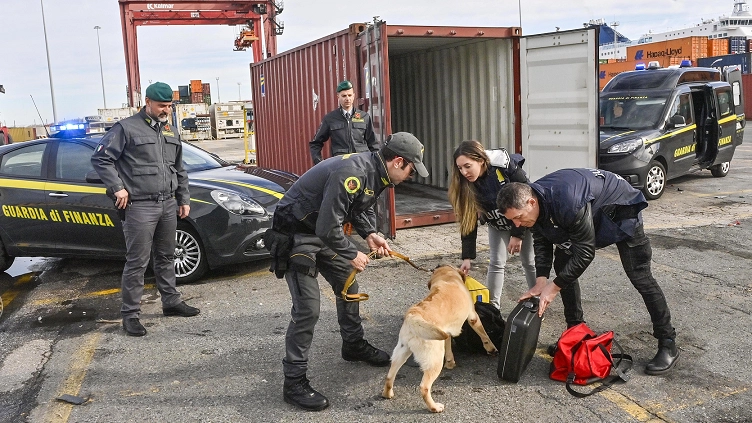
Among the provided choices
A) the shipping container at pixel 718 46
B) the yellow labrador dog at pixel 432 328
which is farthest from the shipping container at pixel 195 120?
the shipping container at pixel 718 46

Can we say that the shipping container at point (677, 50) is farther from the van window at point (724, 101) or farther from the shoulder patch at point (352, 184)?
the shoulder patch at point (352, 184)

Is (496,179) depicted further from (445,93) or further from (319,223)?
(445,93)

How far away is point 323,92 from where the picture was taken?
9.23m

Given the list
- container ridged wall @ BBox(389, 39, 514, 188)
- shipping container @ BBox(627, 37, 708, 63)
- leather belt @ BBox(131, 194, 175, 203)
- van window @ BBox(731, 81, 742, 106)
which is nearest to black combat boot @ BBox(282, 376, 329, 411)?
leather belt @ BBox(131, 194, 175, 203)

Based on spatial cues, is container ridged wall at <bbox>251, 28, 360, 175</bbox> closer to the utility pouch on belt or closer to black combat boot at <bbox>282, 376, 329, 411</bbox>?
the utility pouch on belt

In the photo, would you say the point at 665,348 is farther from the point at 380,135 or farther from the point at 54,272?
the point at 54,272

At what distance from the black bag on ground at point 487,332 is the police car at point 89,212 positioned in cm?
266

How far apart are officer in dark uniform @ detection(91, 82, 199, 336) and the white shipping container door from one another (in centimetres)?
506

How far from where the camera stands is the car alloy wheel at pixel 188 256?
6.28 meters

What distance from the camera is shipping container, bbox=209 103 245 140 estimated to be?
112 ft

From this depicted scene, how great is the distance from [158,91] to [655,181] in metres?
7.84

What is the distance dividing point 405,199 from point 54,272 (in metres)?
5.07

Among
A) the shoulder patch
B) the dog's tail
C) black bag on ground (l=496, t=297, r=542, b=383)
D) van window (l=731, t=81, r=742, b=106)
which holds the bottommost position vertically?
black bag on ground (l=496, t=297, r=542, b=383)

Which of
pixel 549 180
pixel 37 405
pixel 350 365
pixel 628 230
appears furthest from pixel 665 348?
pixel 37 405
